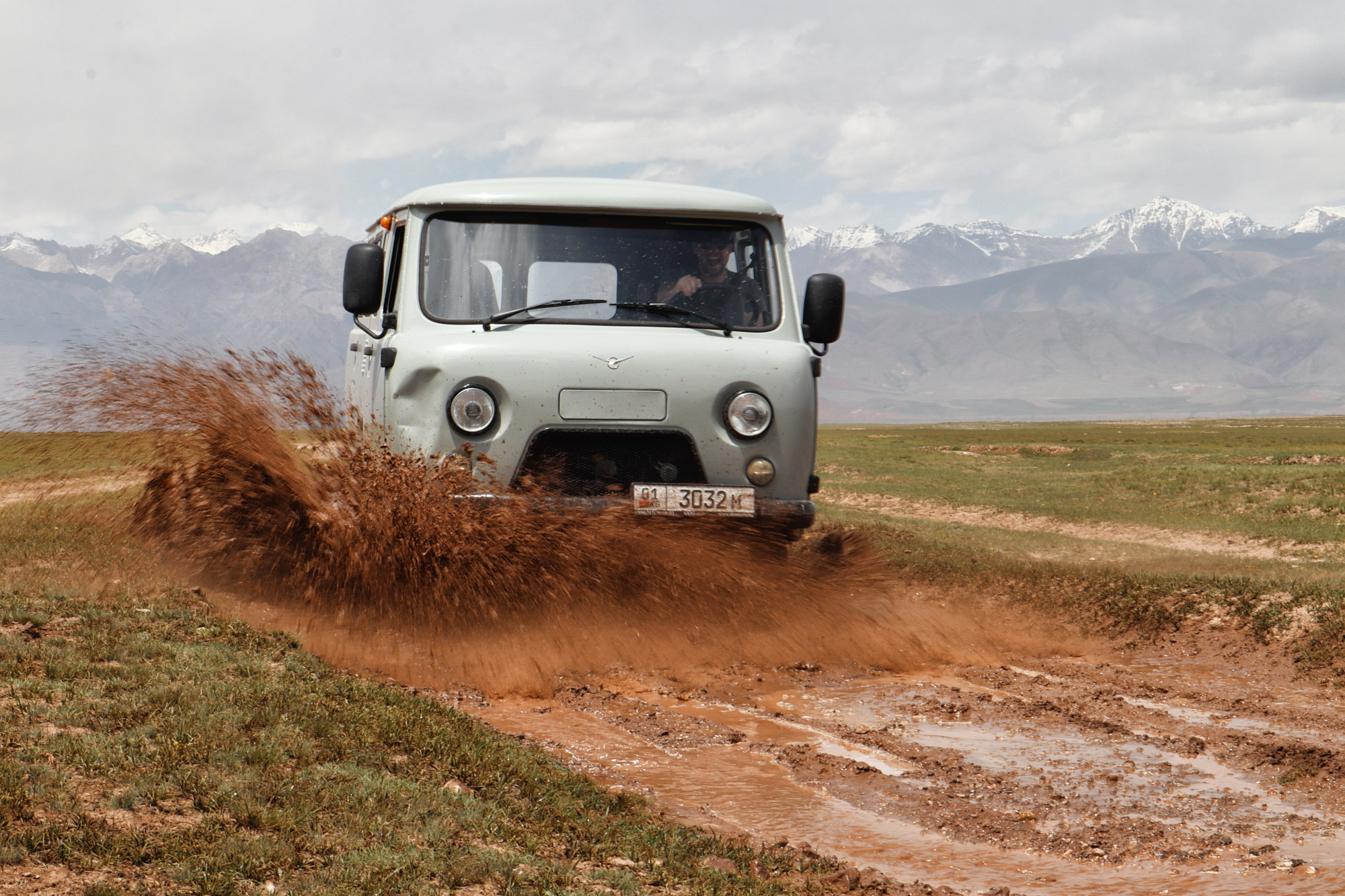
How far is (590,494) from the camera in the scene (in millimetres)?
6746

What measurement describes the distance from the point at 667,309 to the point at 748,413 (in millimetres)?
880

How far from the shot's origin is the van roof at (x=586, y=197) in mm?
7152

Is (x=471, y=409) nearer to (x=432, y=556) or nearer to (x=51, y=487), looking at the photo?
(x=432, y=556)

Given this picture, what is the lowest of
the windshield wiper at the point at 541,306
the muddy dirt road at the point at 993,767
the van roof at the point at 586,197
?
the muddy dirt road at the point at 993,767

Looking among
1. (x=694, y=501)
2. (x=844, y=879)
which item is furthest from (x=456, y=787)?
(x=694, y=501)

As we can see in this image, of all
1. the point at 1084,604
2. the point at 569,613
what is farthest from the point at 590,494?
the point at 1084,604

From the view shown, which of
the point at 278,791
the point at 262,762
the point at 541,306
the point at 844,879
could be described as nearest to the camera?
the point at 278,791

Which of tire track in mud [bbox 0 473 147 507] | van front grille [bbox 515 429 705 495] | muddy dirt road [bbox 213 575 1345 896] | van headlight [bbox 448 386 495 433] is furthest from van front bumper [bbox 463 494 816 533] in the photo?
tire track in mud [bbox 0 473 147 507]

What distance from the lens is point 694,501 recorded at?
663cm

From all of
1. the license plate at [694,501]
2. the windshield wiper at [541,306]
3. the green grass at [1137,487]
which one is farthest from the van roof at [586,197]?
the green grass at [1137,487]

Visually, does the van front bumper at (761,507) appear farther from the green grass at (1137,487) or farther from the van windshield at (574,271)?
the green grass at (1137,487)

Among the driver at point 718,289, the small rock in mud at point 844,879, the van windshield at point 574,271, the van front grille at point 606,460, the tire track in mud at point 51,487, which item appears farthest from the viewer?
the tire track in mud at point 51,487

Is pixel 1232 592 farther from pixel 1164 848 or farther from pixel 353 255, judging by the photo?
pixel 353 255

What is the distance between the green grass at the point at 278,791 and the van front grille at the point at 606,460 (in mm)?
1587
